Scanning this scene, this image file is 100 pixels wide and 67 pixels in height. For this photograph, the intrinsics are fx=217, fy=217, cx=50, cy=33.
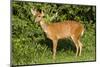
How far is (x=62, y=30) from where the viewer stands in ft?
8.11

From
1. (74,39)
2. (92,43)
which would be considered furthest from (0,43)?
(92,43)

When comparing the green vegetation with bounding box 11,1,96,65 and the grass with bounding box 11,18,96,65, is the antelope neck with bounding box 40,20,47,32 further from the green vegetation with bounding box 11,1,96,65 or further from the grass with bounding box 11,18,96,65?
the grass with bounding box 11,18,96,65

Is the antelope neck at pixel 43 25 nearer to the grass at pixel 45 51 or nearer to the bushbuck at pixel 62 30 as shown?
the bushbuck at pixel 62 30

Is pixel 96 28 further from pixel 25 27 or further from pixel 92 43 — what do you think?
pixel 25 27

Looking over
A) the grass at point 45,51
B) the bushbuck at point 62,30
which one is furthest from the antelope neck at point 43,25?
the grass at point 45,51

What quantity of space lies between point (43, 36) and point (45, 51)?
0.54ft

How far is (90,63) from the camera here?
2.61 metres

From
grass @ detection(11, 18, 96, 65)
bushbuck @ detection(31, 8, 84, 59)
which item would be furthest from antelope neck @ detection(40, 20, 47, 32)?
grass @ detection(11, 18, 96, 65)

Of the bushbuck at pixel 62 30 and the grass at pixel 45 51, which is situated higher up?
the bushbuck at pixel 62 30

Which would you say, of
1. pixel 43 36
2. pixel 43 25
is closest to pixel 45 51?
pixel 43 36

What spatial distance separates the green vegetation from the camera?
227cm

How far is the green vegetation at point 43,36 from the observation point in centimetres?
227

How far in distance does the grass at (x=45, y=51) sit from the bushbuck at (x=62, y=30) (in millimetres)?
59

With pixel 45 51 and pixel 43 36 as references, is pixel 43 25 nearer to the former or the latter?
pixel 43 36
